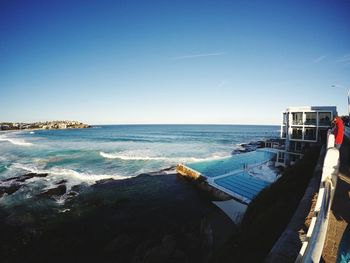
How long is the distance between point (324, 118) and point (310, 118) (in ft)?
4.97

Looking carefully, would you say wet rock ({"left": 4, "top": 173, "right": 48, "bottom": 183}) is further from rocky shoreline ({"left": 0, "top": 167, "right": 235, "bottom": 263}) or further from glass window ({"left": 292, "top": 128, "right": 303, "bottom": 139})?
glass window ({"left": 292, "top": 128, "right": 303, "bottom": 139})

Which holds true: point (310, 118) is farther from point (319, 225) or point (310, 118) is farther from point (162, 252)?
point (319, 225)

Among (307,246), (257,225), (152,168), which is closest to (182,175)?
(152,168)

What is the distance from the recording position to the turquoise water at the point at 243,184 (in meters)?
18.3

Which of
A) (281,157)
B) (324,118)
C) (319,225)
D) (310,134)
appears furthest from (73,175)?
(324,118)

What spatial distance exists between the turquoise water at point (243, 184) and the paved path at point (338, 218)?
10.3 metres

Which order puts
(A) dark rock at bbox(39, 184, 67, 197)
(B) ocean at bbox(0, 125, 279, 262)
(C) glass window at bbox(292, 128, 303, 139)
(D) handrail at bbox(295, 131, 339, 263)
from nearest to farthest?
(D) handrail at bbox(295, 131, 339, 263), (B) ocean at bbox(0, 125, 279, 262), (A) dark rock at bbox(39, 184, 67, 197), (C) glass window at bbox(292, 128, 303, 139)

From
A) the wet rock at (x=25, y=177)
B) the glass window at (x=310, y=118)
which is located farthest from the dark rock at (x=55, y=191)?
the glass window at (x=310, y=118)

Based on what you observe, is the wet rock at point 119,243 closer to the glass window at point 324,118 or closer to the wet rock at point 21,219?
the wet rock at point 21,219

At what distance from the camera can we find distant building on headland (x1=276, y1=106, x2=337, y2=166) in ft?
77.2

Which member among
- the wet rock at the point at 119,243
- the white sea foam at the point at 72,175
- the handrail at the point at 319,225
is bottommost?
the wet rock at the point at 119,243

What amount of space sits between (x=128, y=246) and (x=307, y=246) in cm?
1052

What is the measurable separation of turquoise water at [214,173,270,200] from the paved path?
10271mm

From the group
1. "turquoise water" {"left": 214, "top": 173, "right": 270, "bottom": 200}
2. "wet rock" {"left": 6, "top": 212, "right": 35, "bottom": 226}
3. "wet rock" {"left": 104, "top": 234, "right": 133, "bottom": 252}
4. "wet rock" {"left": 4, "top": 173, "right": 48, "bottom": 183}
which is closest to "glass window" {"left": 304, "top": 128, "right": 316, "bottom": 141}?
"turquoise water" {"left": 214, "top": 173, "right": 270, "bottom": 200}
